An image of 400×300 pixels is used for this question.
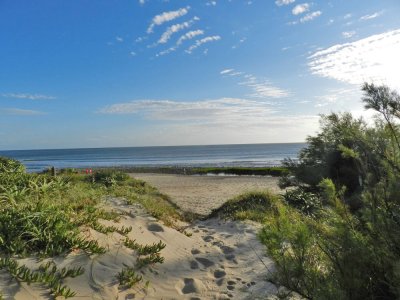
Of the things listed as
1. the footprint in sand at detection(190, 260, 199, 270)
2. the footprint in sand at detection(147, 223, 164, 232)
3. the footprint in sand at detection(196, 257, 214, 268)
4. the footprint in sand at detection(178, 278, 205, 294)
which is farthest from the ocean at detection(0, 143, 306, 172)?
the footprint in sand at detection(178, 278, 205, 294)

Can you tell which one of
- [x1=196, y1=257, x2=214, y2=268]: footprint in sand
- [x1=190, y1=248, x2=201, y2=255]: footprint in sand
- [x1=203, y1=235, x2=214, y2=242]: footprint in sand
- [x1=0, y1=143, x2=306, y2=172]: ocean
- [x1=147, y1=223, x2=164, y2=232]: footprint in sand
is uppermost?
[x1=147, y1=223, x2=164, y2=232]: footprint in sand

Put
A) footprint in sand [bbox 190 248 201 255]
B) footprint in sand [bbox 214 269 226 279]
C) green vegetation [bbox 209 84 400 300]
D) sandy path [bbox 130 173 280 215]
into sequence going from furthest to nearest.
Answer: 1. sandy path [bbox 130 173 280 215]
2. footprint in sand [bbox 190 248 201 255]
3. footprint in sand [bbox 214 269 226 279]
4. green vegetation [bbox 209 84 400 300]

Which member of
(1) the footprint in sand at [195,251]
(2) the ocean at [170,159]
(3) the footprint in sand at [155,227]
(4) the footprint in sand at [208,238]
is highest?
(3) the footprint in sand at [155,227]

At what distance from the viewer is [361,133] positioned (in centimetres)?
306

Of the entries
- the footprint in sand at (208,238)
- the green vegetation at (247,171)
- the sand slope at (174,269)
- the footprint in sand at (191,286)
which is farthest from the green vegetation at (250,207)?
the green vegetation at (247,171)

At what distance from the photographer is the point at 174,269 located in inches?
200

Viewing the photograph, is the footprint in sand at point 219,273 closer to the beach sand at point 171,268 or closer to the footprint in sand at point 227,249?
the beach sand at point 171,268

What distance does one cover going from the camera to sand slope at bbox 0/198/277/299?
13.2ft

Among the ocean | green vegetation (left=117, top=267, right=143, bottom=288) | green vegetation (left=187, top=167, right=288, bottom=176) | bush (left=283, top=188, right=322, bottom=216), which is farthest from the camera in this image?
the ocean

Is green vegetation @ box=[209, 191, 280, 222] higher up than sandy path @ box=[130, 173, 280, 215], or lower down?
higher up

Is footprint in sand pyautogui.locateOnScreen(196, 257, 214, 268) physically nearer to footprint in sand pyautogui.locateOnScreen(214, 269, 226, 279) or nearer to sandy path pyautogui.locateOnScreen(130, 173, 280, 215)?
footprint in sand pyautogui.locateOnScreen(214, 269, 226, 279)

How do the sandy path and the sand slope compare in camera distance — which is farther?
the sandy path

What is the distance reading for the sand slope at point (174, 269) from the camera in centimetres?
402

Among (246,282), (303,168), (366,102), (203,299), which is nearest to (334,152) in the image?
(303,168)
